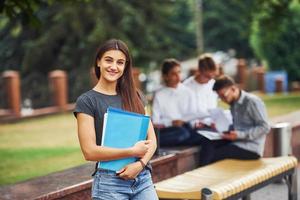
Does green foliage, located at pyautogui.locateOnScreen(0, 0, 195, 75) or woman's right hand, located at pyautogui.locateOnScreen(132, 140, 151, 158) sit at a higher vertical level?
green foliage, located at pyautogui.locateOnScreen(0, 0, 195, 75)

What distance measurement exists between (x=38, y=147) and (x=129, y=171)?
8.70 meters

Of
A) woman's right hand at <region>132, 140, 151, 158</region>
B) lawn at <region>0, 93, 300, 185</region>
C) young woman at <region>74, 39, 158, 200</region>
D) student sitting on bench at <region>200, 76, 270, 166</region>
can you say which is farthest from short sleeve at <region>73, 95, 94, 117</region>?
lawn at <region>0, 93, 300, 185</region>

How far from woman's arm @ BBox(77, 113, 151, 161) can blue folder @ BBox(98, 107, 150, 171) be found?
0.14ft

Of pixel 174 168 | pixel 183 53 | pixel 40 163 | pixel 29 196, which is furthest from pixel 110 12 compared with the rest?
pixel 29 196

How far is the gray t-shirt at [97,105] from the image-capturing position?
3.86 m

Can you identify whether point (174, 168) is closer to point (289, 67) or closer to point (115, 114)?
point (115, 114)

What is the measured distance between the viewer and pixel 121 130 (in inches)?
152

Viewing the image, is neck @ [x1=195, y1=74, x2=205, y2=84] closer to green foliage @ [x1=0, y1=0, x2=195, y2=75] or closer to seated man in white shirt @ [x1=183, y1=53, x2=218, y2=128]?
seated man in white shirt @ [x1=183, y1=53, x2=218, y2=128]

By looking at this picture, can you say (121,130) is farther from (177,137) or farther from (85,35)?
(85,35)

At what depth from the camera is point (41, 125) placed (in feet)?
56.4

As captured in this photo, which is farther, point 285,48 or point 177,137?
point 285,48

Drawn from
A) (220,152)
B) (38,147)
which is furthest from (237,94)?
(38,147)

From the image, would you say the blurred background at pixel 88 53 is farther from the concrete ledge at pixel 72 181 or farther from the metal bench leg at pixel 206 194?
the metal bench leg at pixel 206 194

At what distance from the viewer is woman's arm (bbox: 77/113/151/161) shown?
3.81m
